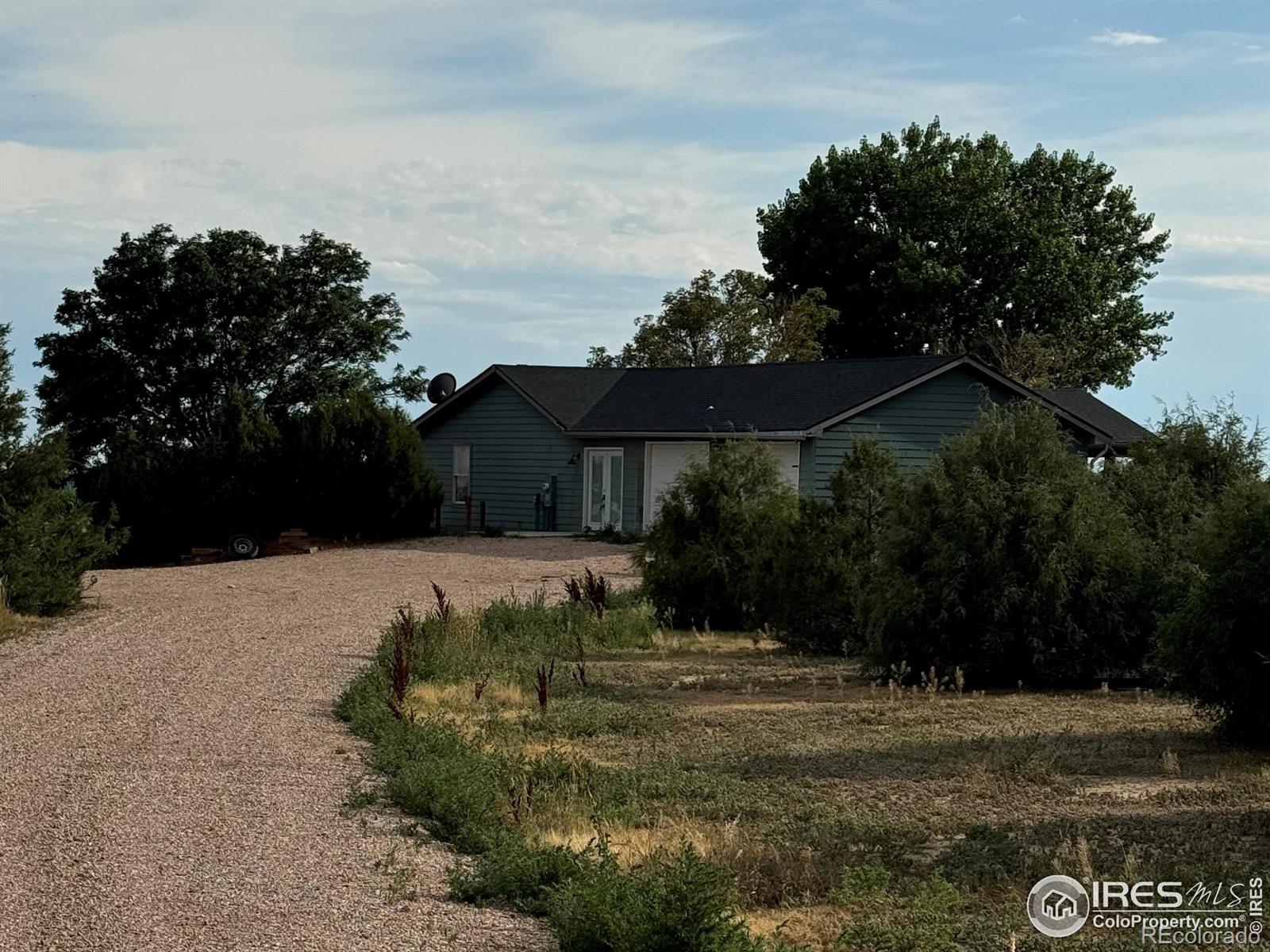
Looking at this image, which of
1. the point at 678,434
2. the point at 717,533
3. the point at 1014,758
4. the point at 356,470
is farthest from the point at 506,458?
the point at 1014,758

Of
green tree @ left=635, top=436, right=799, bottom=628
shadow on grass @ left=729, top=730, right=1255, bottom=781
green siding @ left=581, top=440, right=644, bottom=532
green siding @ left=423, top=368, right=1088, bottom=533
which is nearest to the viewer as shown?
shadow on grass @ left=729, top=730, right=1255, bottom=781

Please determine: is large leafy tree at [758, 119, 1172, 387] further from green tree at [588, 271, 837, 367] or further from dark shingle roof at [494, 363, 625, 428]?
dark shingle roof at [494, 363, 625, 428]

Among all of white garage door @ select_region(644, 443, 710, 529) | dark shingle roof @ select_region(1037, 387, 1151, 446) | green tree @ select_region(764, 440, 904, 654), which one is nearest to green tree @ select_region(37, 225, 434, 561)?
white garage door @ select_region(644, 443, 710, 529)

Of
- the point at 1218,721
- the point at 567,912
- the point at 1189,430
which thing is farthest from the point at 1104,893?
the point at 1189,430

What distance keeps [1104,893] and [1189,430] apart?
11804 mm

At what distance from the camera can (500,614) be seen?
17844 millimetres

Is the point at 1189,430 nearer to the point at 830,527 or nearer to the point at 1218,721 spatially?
the point at 830,527

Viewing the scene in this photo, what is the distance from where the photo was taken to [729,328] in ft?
163

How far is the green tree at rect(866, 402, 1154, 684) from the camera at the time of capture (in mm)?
14336

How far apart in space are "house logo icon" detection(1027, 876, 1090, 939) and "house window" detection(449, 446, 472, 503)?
102 feet

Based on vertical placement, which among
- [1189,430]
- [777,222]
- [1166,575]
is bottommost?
[1166,575]

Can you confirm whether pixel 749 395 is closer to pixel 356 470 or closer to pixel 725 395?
pixel 725 395
